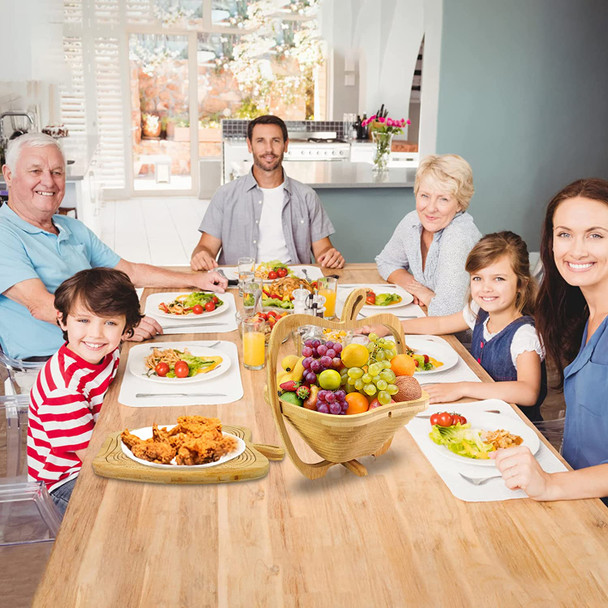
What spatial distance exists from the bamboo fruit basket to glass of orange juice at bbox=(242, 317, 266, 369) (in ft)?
1.62

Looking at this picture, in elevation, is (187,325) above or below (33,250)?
below

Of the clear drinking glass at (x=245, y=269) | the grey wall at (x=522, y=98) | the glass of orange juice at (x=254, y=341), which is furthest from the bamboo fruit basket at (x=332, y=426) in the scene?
the grey wall at (x=522, y=98)

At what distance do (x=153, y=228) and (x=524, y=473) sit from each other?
690 cm

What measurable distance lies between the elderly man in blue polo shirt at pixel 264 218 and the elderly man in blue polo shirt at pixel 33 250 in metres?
0.82

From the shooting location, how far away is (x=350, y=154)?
8352mm

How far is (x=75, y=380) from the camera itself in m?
1.73

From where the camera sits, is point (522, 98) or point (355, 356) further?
point (522, 98)

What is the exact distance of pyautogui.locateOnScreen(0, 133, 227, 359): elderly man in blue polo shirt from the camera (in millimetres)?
2291

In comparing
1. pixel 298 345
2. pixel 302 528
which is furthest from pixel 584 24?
pixel 302 528

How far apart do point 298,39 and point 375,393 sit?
9035 mm

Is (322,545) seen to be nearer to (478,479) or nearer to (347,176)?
(478,479)

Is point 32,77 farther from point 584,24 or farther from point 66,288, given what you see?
point 66,288

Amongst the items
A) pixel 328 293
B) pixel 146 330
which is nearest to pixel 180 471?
pixel 146 330

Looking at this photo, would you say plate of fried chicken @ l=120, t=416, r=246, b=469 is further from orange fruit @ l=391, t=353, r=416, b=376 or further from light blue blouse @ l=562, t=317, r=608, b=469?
light blue blouse @ l=562, t=317, r=608, b=469
